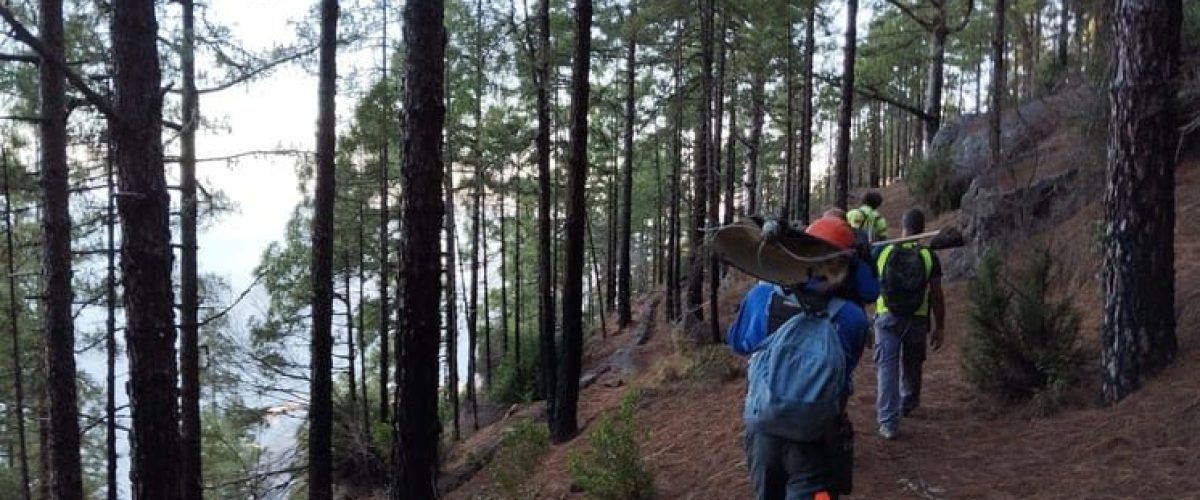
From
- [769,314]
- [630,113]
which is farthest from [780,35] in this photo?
[769,314]

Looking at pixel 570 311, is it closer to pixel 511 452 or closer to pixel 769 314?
pixel 511 452

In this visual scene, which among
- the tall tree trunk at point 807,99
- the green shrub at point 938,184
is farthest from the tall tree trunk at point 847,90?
the green shrub at point 938,184

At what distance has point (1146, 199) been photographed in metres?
5.24

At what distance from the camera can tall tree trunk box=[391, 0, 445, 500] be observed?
5.66m

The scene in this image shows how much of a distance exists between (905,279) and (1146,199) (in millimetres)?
1721

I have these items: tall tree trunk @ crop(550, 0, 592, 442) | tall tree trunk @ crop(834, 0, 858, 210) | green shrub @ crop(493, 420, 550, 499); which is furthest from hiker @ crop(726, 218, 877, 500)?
tall tree trunk @ crop(834, 0, 858, 210)

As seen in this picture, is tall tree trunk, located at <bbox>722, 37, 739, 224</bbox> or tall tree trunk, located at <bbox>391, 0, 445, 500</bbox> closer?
tall tree trunk, located at <bbox>391, 0, 445, 500</bbox>

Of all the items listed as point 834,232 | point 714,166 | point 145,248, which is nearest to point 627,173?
point 714,166

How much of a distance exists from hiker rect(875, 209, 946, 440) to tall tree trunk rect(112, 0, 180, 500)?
4884 mm

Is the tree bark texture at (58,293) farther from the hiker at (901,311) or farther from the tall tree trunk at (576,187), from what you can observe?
the hiker at (901,311)

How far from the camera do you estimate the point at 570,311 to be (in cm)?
975

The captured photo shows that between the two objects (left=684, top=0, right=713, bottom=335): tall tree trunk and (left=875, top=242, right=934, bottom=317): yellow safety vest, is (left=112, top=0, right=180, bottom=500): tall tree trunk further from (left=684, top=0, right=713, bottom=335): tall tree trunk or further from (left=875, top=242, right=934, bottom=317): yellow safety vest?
(left=684, top=0, right=713, bottom=335): tall tree trunk

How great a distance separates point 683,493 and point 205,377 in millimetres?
12353

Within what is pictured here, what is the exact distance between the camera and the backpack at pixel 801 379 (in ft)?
9.55
